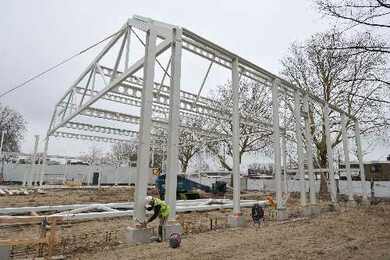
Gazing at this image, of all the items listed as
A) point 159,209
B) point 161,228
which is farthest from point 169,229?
point 159,209

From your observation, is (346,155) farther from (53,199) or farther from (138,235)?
(53,199)

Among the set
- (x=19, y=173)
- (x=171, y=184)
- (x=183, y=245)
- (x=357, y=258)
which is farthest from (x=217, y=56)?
(x=19, y=173)

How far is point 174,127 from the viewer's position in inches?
358

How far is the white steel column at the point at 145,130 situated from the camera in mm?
8297

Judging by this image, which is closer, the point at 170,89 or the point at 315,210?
the point at 170,89

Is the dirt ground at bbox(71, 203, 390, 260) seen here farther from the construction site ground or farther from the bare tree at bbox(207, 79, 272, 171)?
the bare tree at bbox(207, 79, 272, 171)

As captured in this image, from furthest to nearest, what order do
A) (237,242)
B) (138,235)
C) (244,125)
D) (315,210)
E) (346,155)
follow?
(244,125), (346,155), (315,210), (237,242), (138,235)

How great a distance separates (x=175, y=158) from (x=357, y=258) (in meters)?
5.21

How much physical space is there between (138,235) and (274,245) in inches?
141

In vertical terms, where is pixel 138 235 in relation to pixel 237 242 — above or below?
above

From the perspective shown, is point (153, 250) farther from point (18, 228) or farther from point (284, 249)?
point (18, 228)

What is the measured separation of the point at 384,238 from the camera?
8.58 m

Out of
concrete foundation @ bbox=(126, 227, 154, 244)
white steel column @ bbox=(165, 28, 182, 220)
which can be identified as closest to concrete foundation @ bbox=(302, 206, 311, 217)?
white steel column @ bbox=(165, 28, 182, 220)

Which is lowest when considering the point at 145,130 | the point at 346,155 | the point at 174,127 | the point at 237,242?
the point at 237,242
